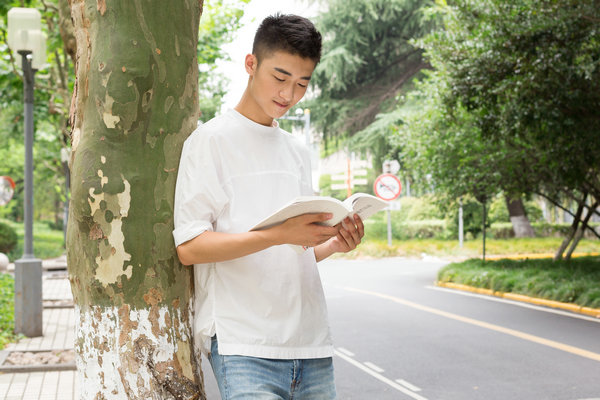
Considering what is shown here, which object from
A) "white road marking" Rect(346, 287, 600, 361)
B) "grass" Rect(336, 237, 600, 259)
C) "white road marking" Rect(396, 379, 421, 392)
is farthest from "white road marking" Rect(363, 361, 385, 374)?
"grass" Rect(336, 237, 600, 259)

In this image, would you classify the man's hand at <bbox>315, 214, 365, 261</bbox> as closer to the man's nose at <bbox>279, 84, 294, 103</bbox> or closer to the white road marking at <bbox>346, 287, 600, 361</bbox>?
the man's nose at <bbox>279, 84, 294, 103</bbox>

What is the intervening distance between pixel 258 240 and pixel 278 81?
58 cm

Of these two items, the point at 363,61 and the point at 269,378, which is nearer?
the point at 269,378

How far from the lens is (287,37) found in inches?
91.0

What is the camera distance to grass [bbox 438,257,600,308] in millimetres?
11953

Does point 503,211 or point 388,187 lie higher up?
point 388,187

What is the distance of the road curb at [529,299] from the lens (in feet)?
36.6

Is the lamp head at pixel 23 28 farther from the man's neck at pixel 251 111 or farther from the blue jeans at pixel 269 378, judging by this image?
the blue jeans at pixel 269 378

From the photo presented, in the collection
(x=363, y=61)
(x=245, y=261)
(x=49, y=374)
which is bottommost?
(x=49, y=374)

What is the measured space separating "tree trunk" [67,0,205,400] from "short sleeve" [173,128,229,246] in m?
0.14

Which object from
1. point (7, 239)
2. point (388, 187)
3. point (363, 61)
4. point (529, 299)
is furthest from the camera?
point (7, 239)

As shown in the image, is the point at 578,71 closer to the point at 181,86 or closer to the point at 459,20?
the point at 459,20

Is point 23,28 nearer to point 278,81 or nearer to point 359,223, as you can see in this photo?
point 278,81

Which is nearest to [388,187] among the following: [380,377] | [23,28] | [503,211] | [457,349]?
[457,349]
